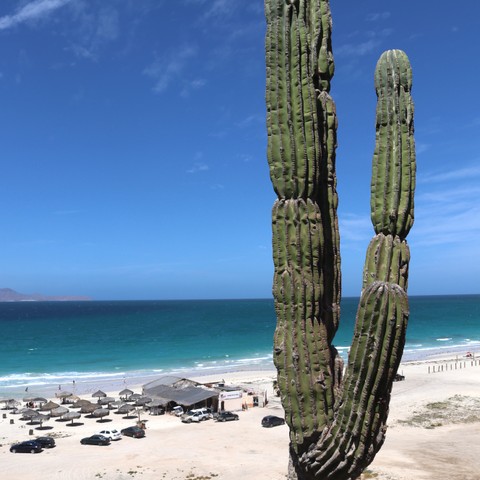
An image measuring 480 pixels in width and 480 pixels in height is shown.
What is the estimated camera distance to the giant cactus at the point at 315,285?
6.12 meters

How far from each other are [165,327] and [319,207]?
9599 cm

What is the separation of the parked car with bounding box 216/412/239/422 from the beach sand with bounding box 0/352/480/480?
1.34 ft

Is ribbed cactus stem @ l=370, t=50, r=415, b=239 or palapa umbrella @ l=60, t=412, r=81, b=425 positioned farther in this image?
palapa umbrella @ l=60, t=412, r=81, b=425

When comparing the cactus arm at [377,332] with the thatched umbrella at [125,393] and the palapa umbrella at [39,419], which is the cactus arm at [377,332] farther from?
the thatched umbrella at [125,393]

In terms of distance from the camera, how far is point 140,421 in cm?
2538

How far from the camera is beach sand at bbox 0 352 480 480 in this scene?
56.3ft

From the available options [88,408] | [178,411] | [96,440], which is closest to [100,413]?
[88,408]

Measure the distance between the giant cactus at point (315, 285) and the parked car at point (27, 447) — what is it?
17.1m

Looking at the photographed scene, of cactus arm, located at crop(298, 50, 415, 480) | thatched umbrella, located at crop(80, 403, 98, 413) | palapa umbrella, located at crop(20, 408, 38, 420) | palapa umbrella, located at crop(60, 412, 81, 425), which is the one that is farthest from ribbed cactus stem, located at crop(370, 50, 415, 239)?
thatched umbrella, located at crop(80, 403, 98, 413)

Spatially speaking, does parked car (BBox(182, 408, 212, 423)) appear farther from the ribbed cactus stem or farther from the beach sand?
the ribbed cactus stem

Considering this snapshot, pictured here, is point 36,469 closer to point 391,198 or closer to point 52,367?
point 391,198

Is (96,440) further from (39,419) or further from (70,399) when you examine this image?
(70,399)

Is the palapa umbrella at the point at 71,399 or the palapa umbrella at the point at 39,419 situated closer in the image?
the palapa umbrella at the point at 39,419

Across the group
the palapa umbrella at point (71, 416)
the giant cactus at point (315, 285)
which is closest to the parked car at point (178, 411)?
the palapa umbrella at point (71, 416)
